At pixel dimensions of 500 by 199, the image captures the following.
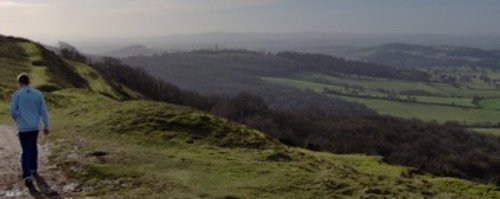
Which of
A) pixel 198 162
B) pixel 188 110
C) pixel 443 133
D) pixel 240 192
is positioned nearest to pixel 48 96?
pixel 188 110

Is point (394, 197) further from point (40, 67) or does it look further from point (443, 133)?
point (443, 133)

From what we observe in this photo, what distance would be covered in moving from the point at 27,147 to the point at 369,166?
13788 mm

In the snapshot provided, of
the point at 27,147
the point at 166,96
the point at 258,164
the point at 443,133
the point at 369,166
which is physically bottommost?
the point at 443,133

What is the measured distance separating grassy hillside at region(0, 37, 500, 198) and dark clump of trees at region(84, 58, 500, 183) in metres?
48.6

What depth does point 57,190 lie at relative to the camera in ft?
47.9

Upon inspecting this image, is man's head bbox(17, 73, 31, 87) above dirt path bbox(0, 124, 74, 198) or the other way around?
above

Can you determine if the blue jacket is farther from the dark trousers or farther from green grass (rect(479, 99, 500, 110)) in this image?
green grass (rect(479, 99, 500, 110))

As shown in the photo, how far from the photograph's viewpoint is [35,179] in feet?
50.3

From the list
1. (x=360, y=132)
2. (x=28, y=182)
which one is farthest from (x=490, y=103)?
(x=28, y=182)

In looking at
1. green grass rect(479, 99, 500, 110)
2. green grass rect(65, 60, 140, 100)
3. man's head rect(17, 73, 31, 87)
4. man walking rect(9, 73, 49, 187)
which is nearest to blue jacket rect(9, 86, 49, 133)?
man walking rect(9, 73, 49, 187)

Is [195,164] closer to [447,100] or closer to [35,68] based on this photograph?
[35,68]

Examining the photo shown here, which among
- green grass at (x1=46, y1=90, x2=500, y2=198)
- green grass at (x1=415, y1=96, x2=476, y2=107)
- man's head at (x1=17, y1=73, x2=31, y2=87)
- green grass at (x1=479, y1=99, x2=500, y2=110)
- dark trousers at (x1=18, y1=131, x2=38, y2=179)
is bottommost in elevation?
green grass at (x1=479, y1=99, x2=500, y2=110)

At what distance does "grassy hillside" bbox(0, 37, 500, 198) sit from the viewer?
1543 cm

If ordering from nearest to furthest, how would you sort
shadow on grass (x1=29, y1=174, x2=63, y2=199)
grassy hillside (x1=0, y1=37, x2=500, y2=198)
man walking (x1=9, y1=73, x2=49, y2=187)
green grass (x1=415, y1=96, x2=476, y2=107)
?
1. shadow on grass (x1=29, y1=174, x2=63, y2=199)
2. man walking (x1=9, y1=73, x2=49, y2=187)
3. grassy hillside (x1=0, y1=37, x2=500, y2=198)
4. green grass (x1=415, y1=96, x2=476, y2=107)
